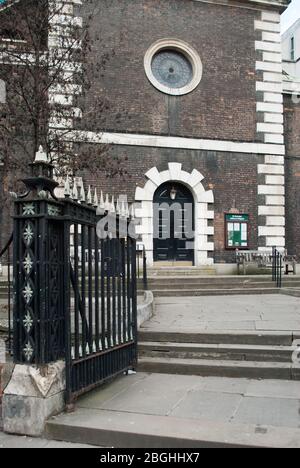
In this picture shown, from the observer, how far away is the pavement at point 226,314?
7625mm

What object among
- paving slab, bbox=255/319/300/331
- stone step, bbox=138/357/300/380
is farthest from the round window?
stone step, bbox=138/357/300/380

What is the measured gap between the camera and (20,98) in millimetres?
9000

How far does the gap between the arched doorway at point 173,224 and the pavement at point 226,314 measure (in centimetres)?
508

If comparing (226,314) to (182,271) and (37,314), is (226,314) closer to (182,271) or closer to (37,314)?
(37,314)

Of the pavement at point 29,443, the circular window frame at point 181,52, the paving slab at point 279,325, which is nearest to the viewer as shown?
the pavement at point 29,443

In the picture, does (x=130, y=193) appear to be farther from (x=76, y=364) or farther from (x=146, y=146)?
(x=76, y=364)

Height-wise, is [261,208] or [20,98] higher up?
[20,98]

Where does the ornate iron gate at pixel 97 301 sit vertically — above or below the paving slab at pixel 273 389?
above

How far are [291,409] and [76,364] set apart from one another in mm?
2137

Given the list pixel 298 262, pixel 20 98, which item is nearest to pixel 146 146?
pixel 298 262

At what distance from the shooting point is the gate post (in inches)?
186

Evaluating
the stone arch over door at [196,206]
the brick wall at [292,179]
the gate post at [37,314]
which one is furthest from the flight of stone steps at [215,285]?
the gate post at [37,314]

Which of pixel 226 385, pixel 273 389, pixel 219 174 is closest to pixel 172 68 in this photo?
pixel 219 174

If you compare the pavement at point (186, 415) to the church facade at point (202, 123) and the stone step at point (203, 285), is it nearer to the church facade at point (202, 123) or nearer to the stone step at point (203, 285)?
the stone step at point (203, 285)
